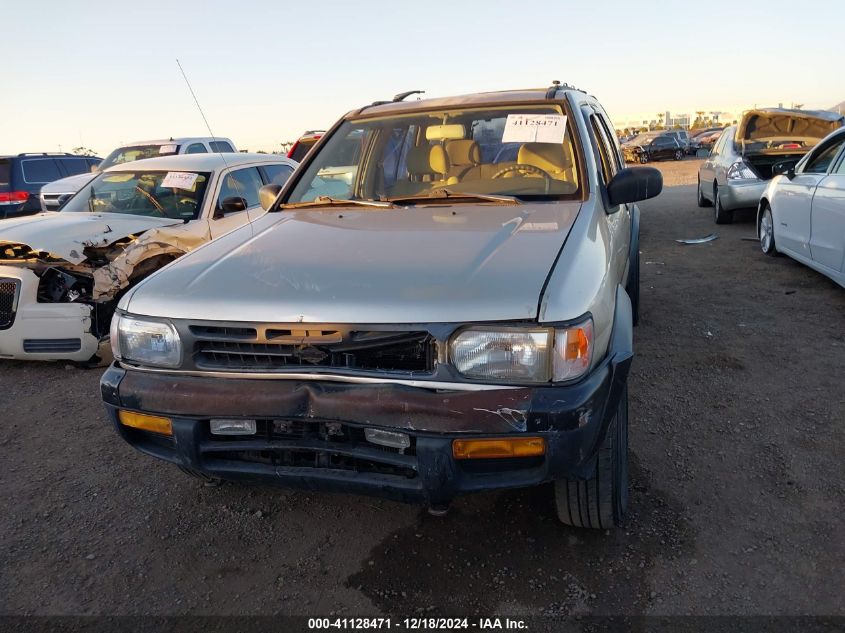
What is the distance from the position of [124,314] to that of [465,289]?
128cm

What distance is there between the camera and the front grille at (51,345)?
4.74 m

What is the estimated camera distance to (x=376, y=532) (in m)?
2.68

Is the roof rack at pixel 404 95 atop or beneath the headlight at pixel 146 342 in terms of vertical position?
atop

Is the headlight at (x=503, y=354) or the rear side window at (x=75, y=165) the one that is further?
the rear side window at (x=75, y=165)

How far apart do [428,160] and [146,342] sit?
181 centimetres

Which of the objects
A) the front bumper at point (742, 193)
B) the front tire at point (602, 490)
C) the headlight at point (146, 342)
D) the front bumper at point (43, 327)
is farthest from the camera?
the front bumper at point (742, 193)

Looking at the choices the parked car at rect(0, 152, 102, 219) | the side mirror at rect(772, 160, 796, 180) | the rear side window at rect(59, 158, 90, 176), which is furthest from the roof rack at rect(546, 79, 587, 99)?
the rear side window at rect(59, 158, 90, 176)

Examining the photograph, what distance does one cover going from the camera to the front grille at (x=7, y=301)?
4.73m

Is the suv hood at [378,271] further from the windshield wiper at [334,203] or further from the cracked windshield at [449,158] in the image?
the cracked windshield at [449,158]

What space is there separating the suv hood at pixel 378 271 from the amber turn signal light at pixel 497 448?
0.38 m

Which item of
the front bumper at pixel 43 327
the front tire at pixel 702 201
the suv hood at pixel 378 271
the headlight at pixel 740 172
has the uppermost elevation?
the suv hood at pixel 378 271

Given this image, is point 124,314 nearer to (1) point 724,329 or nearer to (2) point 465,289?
(2) point 465,289

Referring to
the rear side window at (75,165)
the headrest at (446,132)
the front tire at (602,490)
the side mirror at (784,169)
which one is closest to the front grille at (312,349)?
the front tire at (602,490)

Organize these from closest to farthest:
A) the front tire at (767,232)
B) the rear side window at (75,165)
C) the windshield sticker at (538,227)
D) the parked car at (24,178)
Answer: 1. the windshield sticker at (538,227)
2. the front tire at (767,232)
3. the parked car at (24,178)
4. the rear side window at (75,165)
